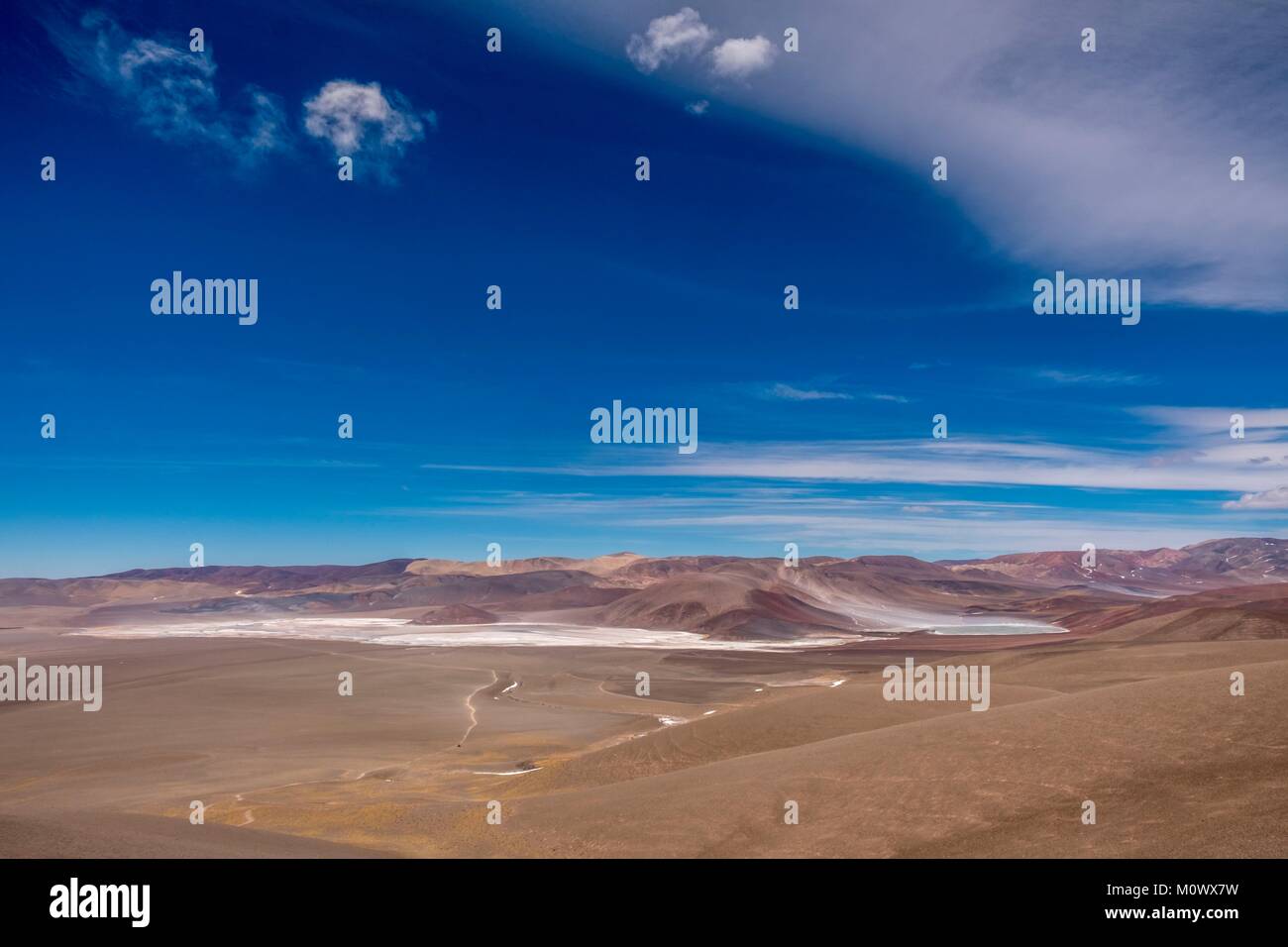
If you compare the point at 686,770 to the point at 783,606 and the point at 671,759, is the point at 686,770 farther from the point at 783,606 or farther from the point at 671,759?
the point at 783,606

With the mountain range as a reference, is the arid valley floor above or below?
above

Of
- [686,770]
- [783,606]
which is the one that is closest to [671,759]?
[686,770]

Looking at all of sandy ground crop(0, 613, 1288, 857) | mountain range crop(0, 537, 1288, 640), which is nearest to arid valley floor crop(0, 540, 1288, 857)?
sandy ground crop(0, 613, 1288, 857)

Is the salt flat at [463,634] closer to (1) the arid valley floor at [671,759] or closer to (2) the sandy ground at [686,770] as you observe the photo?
(1) the arid valley floor at [671,759]

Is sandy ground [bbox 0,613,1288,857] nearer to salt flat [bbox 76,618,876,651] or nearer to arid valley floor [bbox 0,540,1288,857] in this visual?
arid valley floor [bbox 0,540,1288,857]

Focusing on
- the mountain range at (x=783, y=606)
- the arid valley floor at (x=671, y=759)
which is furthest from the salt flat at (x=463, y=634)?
the arid valley floor at (x=671, y=759)
